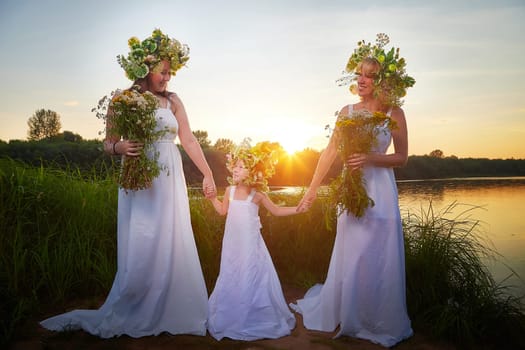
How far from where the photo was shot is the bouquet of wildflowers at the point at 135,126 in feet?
12.4

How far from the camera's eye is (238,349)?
12.6 ft

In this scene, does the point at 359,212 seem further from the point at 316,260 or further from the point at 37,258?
the point at 37,258

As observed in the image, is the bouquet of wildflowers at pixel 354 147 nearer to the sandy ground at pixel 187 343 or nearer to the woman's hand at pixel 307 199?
the woman's hand at pixel 307 199

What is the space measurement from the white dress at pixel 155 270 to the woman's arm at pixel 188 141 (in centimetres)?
20

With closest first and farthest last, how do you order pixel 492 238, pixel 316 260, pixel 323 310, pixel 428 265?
pixel 323 310
pixel 428 265
pixel 492 238
pixel 316 260

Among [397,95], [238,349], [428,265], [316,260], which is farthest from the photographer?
[316,260]

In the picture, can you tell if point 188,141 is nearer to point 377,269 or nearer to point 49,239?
point 377,269

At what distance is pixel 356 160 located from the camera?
13.2 ft

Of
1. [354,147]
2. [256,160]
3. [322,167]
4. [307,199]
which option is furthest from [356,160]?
[256,160]

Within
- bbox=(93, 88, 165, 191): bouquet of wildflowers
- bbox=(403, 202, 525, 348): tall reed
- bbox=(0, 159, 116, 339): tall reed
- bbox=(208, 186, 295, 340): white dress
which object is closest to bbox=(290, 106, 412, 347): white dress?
bbox=(403, 202, 525, 348): tall reed

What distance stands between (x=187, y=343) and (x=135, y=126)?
237 cm

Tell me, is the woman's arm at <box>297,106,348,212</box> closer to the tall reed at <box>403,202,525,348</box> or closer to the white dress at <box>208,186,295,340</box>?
the white dress at <box>208,186,295,340</box>

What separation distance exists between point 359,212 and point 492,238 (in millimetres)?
3387

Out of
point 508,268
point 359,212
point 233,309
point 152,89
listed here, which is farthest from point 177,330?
point 508,268
